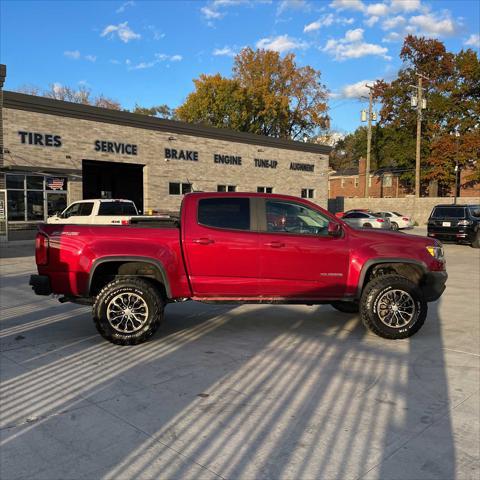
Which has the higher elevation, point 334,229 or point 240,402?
point 334,229

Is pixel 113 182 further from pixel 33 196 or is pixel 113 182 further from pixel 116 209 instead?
pixel 116 209

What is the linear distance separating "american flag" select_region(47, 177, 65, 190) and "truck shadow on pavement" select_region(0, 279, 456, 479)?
1711 centimetres

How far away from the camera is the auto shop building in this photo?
20828 millimetres

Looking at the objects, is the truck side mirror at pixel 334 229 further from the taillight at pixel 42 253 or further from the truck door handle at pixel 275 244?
the taillight at pixel 42 253

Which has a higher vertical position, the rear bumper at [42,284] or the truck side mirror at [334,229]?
the truck side mirror at [334,229]

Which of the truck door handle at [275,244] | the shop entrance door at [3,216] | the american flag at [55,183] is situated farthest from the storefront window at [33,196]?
the truck door handle at [275,244]

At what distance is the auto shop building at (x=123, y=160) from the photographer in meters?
20.8

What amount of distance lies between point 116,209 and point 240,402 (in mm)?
13859

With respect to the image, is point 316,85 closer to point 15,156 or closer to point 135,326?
point 15,156

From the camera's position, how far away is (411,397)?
13.6ft

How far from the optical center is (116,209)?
16875mm

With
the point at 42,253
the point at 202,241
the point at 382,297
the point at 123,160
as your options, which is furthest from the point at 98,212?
the point at 382,297

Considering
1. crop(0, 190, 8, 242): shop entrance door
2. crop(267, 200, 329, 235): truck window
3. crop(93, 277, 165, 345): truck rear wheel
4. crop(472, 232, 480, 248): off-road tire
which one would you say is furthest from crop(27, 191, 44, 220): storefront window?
crop(472, 232, 480, 248): off-road tire

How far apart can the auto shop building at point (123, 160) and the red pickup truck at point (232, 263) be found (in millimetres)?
16438
